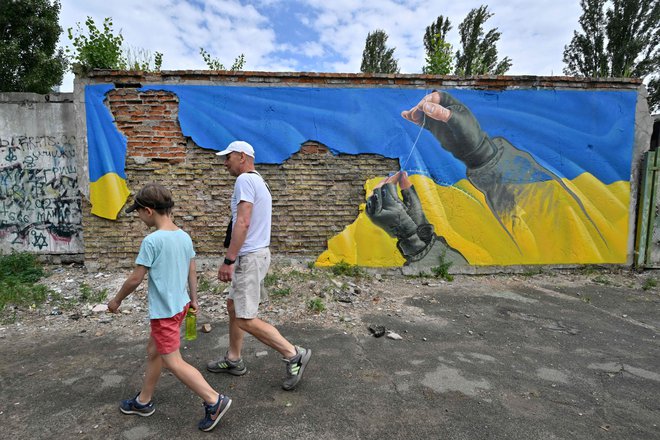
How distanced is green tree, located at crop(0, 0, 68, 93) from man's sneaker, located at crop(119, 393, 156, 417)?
17474 millimetres

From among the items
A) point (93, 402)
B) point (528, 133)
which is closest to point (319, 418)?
point (93, 402)

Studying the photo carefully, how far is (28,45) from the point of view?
48.1 feet

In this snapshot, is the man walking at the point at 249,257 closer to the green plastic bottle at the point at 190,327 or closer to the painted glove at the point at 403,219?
the green plastic bottle at the point at 190,327

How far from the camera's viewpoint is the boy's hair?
2.07 m

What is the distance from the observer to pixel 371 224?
18.6 ft

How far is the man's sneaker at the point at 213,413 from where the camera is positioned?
2.12 metres

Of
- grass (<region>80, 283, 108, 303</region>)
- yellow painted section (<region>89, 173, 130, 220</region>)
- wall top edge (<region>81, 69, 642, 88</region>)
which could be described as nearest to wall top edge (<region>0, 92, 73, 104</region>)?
wall top edge (<region>81, 69, 642, 88</region>)

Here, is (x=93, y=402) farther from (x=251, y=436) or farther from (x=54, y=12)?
(x=54, y=12)

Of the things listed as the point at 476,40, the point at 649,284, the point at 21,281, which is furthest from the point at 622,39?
the point at 21,281

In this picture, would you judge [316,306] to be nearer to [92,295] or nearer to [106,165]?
[92,295]

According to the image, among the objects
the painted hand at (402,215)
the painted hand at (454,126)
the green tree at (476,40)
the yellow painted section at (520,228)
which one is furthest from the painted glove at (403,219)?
the green tree at (476,40)

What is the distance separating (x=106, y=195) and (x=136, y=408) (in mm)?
3996

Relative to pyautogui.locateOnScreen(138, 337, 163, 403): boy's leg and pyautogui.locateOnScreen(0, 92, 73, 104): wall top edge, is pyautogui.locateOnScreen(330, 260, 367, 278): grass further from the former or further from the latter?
pyautogui.locateOnScreen(0, 92, 73, 104): wall top edge

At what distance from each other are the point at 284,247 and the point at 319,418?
136 inches
